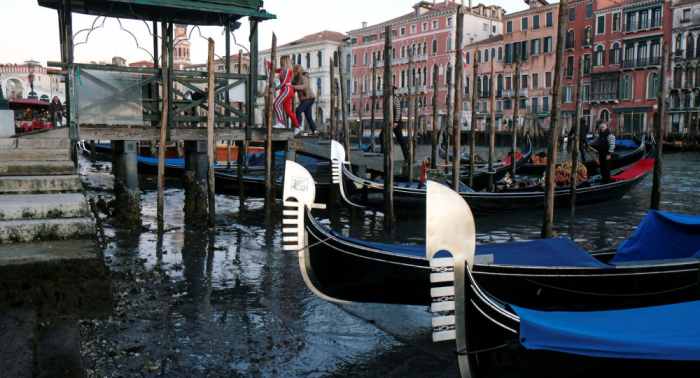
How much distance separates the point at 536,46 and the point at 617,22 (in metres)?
4.61

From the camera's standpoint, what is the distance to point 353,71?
4631 cm

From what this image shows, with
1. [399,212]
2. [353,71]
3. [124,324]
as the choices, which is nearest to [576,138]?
[399,212]

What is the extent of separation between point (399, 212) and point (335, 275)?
4142 millimetres

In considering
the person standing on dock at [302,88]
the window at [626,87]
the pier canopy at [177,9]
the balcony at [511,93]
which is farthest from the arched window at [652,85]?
the pier canopy at [177,9]

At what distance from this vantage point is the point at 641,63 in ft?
99.6

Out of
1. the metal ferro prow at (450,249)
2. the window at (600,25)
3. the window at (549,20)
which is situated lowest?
the metal ferro prow at (450,249)

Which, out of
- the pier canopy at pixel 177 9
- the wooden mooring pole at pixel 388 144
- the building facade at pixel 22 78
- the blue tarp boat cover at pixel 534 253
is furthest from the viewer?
the building facade at pixel 22 78

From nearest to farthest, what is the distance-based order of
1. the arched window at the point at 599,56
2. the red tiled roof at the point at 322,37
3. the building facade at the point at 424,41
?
the arched window at the point at 599,56
the building facade at the point at 424,41
the red tiled roof at the point at 322,37

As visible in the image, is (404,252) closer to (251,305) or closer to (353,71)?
(251,305)

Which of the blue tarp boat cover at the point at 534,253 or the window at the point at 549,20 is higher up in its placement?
the window at the point at 549,20

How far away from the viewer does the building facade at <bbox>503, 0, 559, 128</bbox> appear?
111ft

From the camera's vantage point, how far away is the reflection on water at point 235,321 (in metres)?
3.28

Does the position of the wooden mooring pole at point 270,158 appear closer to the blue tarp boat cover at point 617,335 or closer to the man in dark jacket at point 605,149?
the man in dark jacket at point 605,149

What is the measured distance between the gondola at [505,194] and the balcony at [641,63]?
22921mm
